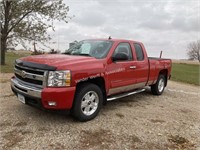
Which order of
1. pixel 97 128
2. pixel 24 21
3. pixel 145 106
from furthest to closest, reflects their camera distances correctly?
pixel 24 21 < pixel 145 106 < pixel 97 128

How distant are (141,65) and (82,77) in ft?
8.45

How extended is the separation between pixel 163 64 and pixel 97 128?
14.9ft

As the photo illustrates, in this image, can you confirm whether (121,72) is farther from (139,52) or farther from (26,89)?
(26,89)

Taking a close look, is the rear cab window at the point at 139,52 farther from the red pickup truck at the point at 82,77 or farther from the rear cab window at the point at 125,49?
the rear cab window at the point at 125,49

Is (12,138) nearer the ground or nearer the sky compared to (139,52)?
nearer the ground

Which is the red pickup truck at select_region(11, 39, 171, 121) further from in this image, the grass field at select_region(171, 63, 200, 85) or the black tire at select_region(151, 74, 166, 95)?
the grass field at select_region(171, 63, 200, 85)

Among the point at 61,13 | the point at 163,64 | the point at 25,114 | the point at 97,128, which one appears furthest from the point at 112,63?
the point at 61,13

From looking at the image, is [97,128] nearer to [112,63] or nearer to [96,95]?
[96,95]

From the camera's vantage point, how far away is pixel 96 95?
5098 mm

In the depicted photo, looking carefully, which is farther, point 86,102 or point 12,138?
point 86,102

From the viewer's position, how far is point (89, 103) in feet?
16.4

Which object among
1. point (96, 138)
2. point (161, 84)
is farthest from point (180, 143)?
point (161, 84)

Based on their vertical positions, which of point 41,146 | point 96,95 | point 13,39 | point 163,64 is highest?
point 13,39

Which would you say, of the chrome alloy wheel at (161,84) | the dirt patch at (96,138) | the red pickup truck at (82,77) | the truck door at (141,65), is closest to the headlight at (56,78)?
the red pickup truck at (82,77)
